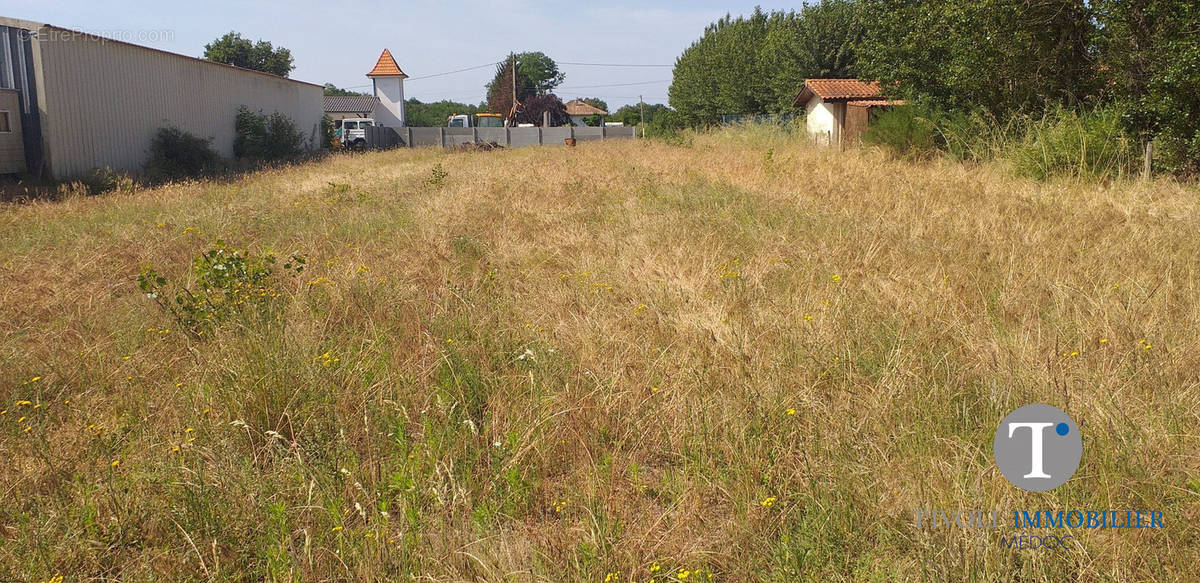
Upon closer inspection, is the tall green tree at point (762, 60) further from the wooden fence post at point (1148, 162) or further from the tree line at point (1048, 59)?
the wooden fence post at point (1148, 162)

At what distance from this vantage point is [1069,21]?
10758 millimetres

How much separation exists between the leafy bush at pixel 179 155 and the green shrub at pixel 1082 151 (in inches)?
683

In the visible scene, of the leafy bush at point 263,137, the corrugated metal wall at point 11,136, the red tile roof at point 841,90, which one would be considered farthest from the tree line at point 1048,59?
the leafy bush at point 263,137

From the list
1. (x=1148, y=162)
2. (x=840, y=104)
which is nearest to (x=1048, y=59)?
(x=1148, y=162)

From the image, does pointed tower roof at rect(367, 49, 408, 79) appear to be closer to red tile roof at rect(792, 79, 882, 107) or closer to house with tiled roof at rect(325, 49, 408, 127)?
house with tiled roof at rect(325, 49, 408, 127)

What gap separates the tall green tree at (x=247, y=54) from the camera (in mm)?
65188

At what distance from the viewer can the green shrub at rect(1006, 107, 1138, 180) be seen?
335 inches

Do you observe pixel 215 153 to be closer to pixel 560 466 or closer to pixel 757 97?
pixel 560 466

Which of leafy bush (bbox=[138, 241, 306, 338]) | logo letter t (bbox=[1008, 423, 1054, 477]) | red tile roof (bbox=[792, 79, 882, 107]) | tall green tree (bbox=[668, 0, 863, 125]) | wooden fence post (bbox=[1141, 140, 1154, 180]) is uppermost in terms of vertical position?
tall green tree (bbox=[668, 0, 863, 125])

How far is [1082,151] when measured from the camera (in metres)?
8.30

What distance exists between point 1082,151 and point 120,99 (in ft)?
62.5

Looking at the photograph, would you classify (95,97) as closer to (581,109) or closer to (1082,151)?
(1082,151)

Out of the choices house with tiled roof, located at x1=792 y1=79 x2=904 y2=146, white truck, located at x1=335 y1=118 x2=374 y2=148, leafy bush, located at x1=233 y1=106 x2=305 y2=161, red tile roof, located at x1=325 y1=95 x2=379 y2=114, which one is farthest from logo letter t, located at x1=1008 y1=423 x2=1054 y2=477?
red tile roof, located at x1=325 y1=95 x2=379 y2=114

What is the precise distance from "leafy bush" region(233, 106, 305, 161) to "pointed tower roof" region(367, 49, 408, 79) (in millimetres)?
20736
